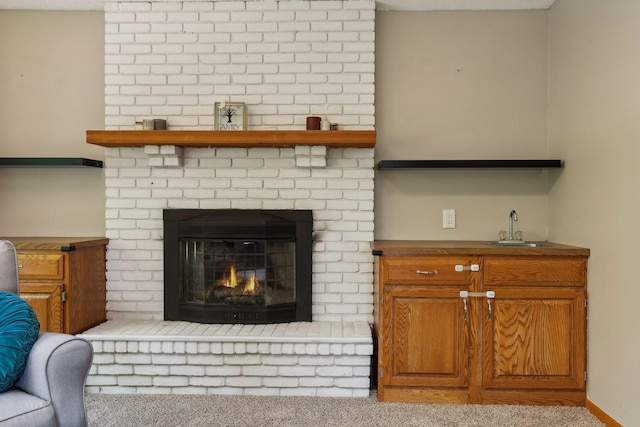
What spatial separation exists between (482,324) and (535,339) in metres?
0.29

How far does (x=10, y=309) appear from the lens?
5.82 feet

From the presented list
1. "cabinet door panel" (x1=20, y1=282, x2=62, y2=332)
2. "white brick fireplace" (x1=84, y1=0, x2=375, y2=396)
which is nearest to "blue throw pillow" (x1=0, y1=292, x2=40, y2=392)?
"cabinet door panel" (x1=20, y1=282, x2=62, y2=332)

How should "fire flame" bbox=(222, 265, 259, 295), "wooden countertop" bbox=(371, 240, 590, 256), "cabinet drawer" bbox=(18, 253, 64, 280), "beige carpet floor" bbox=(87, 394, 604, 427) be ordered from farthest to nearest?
"fire flame" bbox=(222, 265, 259, 295) → "cabinet drawer" bbox=(18, 253, 64, 280) → "wooden countertop" bbox=(371, 240, 590, 256) → "beige carpet floor" bbox=(87, 394, 604, 427)

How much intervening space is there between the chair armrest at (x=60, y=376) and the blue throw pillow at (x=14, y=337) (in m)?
0.03

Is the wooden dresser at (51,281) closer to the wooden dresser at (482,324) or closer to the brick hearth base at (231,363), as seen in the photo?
the brick hearth base at (231,363)

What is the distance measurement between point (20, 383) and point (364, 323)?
194 cm

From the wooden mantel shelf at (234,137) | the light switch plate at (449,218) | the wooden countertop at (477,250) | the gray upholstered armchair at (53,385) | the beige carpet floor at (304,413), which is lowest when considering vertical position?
the beige carpet floor at (304,413)

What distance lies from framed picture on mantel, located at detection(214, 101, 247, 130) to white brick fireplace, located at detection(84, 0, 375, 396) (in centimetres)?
9

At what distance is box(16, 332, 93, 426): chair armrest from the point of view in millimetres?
1688

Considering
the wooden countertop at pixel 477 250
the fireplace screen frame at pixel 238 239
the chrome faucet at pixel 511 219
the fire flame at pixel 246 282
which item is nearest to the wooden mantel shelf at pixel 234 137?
the fireplace screen frame at pixel 238 239

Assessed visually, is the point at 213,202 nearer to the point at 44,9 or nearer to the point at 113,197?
the point at 113,197

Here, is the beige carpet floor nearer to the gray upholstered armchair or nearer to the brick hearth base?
the brick hearth base

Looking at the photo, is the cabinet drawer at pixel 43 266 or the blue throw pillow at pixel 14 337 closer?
the blue throw pillow at pixel 14 337

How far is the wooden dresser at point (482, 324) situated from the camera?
2695 millimetres
